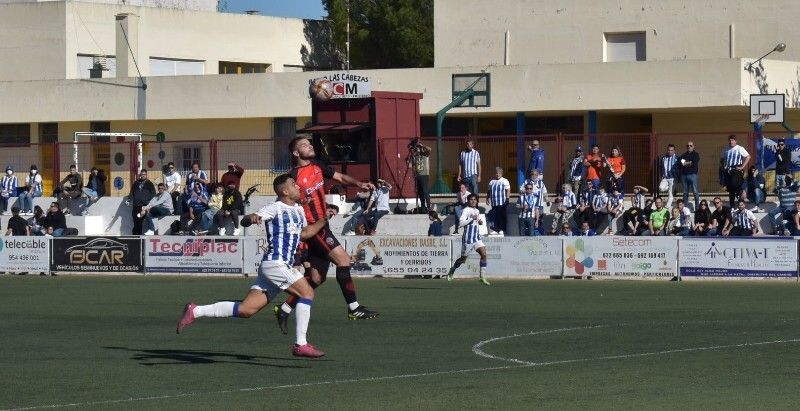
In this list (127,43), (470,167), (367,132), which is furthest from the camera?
(127,43)

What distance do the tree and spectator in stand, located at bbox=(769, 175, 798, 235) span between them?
37961mm

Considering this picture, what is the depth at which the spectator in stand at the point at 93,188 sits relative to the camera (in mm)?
38938

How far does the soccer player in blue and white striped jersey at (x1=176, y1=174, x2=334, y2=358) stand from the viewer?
13297 millimetres

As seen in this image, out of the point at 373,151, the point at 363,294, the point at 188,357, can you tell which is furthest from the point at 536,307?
the point at 373,151

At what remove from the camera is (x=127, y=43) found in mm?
54656

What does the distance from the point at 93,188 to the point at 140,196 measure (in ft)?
9.37

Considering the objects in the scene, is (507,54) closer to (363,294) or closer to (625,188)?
(625,188)

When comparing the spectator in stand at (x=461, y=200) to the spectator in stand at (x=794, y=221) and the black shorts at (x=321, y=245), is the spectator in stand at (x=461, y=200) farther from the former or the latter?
the black shorts at (x=321, y=245)

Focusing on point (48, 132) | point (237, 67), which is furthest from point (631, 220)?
point (237, 67)

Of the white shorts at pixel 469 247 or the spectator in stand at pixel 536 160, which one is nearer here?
the white shorts at pixel 469 247

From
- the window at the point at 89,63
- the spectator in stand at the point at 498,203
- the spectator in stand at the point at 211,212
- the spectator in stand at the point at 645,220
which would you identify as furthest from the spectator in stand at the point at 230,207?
the window at the point at 89,63

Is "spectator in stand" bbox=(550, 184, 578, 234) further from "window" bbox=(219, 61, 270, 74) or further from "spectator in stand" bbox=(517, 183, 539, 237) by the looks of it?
"window" bbox=(219, 61, 270, 74)

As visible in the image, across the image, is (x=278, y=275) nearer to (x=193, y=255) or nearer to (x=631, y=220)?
(x=193, y=255)

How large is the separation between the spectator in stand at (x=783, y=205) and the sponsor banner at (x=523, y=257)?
5087 mm
